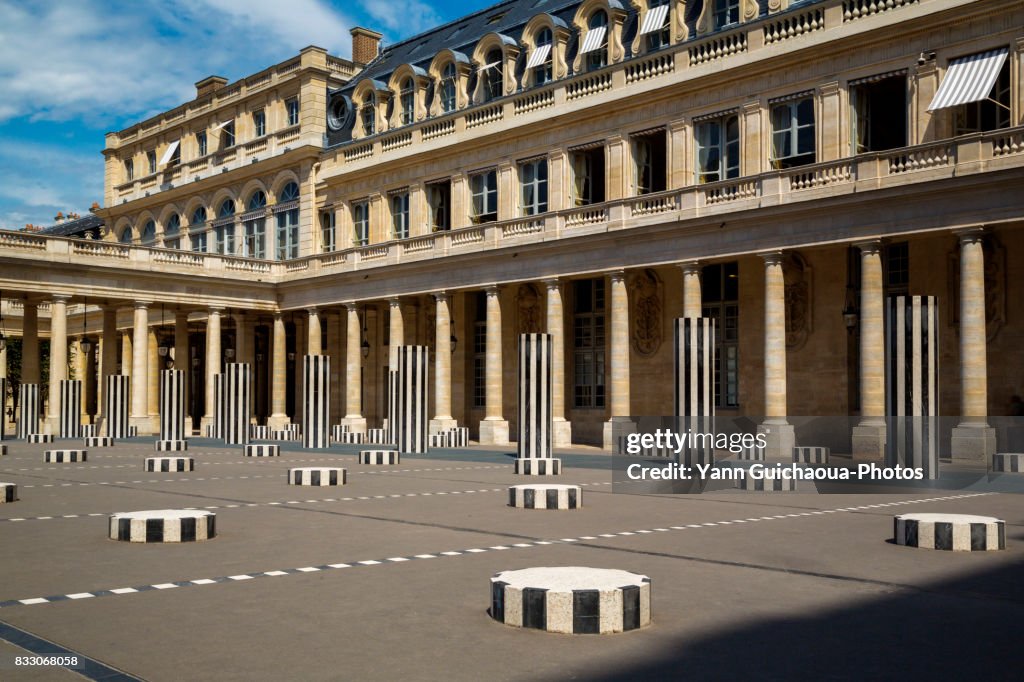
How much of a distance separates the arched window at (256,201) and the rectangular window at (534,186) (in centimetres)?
1691

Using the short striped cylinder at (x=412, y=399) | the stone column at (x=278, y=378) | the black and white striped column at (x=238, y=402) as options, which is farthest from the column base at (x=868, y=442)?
the stone column at (x=278, y=378)

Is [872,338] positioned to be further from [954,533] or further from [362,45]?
[362,45]

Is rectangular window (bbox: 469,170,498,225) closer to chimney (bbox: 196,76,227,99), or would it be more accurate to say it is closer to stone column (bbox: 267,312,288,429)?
stone column (bbox: 267,312,288,429)

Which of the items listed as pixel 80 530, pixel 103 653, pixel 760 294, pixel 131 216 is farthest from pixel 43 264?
pixel 103 653

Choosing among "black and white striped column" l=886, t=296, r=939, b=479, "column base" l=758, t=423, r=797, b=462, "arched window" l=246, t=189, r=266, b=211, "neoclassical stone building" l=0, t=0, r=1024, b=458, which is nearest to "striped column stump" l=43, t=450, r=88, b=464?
"neoclassical stone building" l=0, t=0, r=1024, b=458

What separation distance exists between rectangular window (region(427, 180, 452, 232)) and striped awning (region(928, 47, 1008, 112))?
804 inches

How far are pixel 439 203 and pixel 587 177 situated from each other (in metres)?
7.88

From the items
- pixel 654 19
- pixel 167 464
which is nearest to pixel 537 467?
pixel 167 464

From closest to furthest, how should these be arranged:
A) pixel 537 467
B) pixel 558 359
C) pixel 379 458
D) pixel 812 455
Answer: pixel 537 467
pixel 379 458
pixel 812 455
pixel 558 359

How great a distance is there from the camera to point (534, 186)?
38.6 metres

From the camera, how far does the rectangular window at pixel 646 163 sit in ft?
116

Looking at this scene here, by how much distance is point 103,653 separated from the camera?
6.58 meters

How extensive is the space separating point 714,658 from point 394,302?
36.2 metres

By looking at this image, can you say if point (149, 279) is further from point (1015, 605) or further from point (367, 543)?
point (1015, 605)
